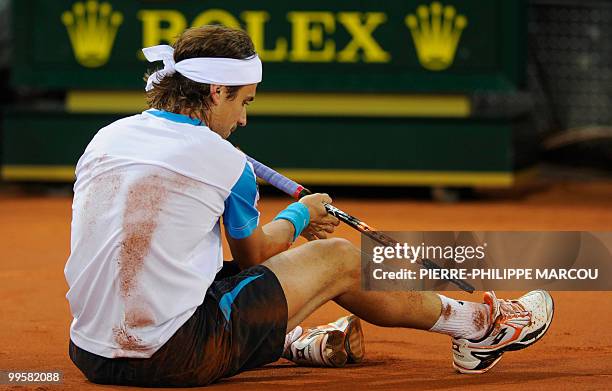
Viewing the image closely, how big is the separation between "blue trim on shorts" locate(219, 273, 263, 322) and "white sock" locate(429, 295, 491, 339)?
637mm

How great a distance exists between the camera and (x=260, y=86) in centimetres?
979

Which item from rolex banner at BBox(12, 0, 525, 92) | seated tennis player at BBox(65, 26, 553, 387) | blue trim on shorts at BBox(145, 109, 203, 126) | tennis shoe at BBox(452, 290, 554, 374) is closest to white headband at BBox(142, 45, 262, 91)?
seated tennis player at BBox(65, 26, 553, 387)

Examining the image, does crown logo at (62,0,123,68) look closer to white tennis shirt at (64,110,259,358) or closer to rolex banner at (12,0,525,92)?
rolex banner at (12,0,525,92)

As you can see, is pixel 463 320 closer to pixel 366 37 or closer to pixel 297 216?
pixel 297 216

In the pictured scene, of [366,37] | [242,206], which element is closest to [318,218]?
[242,206]

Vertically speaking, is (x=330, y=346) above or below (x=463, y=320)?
below

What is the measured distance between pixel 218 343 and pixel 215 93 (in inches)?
29.0

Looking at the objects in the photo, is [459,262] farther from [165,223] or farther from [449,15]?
[449,15]

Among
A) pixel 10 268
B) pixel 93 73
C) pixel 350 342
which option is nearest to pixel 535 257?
pixel 350 342

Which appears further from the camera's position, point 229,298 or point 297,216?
point 297,216

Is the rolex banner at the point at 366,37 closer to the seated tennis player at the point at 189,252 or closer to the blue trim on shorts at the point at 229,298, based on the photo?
the seated tennis player at the point at 189,252

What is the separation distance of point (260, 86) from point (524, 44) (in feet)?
6.98

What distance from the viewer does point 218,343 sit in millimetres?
3514

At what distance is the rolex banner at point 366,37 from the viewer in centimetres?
971
